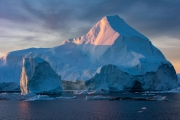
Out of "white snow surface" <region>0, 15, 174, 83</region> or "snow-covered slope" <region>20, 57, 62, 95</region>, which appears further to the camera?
"white snow surface" <region>0, 15, 174, 83</region>

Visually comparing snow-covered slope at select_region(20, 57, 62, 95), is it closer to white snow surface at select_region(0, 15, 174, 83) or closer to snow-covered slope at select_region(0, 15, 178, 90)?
snow-covered slope at select_region(0, 15, 178, 90)

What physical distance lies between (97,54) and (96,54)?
64cm

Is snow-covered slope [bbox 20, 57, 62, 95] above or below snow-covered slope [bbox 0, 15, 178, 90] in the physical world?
below

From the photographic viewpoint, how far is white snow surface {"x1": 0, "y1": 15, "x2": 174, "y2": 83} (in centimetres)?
8138

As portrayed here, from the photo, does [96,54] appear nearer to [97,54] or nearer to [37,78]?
[97,54]

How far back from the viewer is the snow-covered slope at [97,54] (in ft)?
267

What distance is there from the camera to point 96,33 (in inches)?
3989

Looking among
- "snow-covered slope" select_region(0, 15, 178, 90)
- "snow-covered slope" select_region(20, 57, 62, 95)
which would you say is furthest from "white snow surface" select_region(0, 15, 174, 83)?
"snow-covered slope" select_region(20, 57, 62, 95)

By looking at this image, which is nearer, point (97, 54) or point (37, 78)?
point (37, 78)

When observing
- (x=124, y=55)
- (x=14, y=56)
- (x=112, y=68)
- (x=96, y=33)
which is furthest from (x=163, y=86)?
(x=14, y=56)

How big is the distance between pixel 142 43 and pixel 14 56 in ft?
144

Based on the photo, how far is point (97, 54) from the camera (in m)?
Answer: 94.2

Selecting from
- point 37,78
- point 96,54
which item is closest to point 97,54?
point 96,54

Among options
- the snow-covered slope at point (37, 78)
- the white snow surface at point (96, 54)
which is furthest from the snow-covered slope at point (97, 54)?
the snow-covered slope at point (37, 78)
